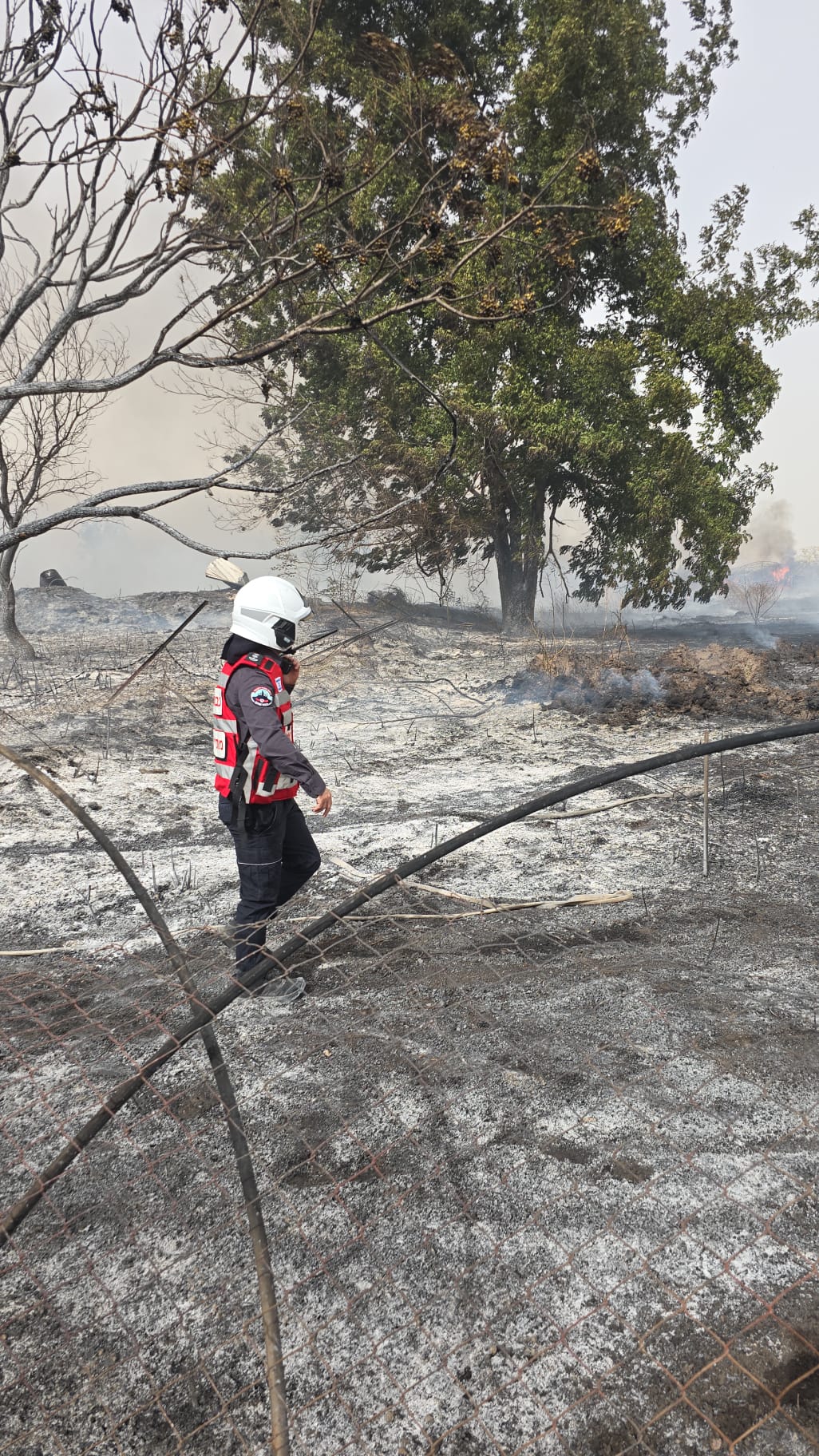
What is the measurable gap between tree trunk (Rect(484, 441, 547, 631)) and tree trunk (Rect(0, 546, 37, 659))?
28.4 feet

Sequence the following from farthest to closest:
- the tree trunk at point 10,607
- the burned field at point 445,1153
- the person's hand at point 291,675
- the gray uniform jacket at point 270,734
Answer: the tree trunk at point 10,607
the person's hand at point 291,675
the gray uniform jacket at point 270,734
the burned field at point 445,1153

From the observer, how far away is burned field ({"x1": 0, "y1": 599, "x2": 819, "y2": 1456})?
2.05 m

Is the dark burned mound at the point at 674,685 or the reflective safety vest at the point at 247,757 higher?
the reflective safety vest at the point at 247,757

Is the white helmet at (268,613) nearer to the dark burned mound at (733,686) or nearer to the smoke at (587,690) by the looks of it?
the smoke at (587,690)

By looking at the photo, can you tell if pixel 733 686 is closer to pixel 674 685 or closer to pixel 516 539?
pixel 674 685

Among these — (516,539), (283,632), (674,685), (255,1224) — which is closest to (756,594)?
(516,539)

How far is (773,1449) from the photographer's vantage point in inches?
74.6

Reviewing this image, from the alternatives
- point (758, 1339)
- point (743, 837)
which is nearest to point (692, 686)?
point (743, 837)

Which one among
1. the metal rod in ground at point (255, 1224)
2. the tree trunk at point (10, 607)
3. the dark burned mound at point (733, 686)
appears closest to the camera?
the metal rod in ground at point (255, 1224)

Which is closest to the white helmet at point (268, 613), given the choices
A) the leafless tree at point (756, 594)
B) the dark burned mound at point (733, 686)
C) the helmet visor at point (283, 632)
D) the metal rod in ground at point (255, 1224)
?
the helmet visor at point (283, 632)

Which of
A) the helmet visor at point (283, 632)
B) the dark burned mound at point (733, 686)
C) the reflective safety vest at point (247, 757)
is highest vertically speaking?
the helmet visor at point (283, 632)

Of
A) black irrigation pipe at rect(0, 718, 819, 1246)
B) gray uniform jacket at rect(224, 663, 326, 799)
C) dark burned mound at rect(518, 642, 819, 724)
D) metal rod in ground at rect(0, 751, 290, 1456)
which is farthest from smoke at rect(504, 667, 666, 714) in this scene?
metal rod in ground at rect(0, 751, 290, 1456)

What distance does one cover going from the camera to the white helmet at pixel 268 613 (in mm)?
3768

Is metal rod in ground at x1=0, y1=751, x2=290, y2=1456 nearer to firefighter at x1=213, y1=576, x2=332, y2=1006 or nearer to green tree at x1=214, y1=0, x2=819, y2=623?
firefighter at x1=213, y1=576, x2=332, y2=1006
